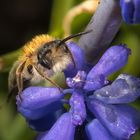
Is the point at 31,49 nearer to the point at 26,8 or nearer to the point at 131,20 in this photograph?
the point at 131,20

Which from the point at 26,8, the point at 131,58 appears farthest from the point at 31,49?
the point at 26,8

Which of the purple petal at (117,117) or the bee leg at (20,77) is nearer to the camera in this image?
the purple petal at (117,117)

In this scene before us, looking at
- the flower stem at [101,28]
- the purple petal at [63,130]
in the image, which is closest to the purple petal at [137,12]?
the flower stem at [101,28]

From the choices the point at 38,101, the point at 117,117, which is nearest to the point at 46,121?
the point at 38,101

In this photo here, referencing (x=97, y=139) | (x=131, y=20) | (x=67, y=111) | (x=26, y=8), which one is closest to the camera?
(x=131, y=20)

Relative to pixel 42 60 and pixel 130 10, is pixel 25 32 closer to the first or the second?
pixel 42 60

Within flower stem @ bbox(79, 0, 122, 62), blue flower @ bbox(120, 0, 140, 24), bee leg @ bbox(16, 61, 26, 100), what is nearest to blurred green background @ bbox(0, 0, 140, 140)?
flower stem @ bbox(79, 0, 122, 62)

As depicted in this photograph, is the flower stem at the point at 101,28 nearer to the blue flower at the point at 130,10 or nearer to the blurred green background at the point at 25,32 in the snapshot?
the blue flower at the point at 130,10

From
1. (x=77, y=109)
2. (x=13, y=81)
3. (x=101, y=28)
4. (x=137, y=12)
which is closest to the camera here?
(x=137, y=12)
